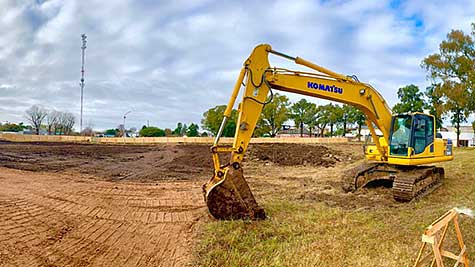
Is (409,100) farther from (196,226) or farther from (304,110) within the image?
(196,226)

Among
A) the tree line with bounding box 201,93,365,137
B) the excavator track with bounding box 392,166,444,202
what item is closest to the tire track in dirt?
the excavator track with bounding box 392,166,444,202

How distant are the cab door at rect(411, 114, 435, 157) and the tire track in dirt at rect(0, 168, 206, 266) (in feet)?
20.7

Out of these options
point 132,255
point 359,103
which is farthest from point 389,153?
point 132,255

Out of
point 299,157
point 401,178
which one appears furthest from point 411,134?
point 299,157

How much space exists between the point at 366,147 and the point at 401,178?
7.29 feet

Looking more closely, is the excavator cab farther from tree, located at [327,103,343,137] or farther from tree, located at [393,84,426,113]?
tree, located at [327,103,343,137]

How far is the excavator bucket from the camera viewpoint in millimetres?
6379

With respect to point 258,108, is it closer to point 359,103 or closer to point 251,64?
point 251,64

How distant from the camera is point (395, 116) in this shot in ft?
33.1

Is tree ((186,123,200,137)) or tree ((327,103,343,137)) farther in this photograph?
tree ((186,123,200,137))

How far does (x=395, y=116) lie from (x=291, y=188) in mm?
3849

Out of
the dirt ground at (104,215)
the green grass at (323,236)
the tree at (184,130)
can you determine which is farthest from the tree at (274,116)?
the green grass at (323,236)

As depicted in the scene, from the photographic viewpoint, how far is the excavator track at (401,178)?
8.65 m

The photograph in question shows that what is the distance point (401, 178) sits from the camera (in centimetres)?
900
